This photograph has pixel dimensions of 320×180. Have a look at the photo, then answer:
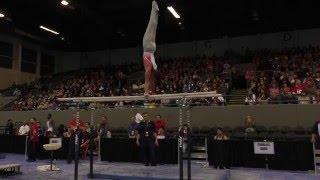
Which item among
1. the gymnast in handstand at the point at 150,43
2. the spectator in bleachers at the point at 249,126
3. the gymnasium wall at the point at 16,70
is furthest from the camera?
the gymnasium wall at the point at 16,70

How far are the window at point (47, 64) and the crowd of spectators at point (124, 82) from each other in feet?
6.13

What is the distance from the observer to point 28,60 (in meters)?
26.6

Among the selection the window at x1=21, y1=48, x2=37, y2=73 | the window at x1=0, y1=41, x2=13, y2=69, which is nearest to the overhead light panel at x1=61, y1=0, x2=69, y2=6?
the window at x1=0, y1=41, x2=13, y2=69

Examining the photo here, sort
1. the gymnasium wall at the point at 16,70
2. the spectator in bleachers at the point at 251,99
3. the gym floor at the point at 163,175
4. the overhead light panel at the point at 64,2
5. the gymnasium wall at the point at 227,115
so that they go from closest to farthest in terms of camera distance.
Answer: the gym floor at the point at 163,175
the gymnasium wall at the point at 227,115
the spectator in bleachers at the point at 251,99
the overhead light panel at the point at 64,2
the gymnasium wall at the point at 16,70

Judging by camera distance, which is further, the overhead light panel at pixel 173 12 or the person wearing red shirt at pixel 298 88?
the overhead light panel at pixel 173 12

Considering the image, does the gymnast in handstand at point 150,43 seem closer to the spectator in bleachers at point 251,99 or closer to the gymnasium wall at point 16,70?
the spectator in bleachers at point 251,99

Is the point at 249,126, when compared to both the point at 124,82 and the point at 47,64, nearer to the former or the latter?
the point at 124,82

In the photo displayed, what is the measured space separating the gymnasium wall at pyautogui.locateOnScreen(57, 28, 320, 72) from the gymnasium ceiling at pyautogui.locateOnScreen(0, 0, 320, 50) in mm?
585

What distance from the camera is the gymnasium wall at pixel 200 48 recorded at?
22.5 meters

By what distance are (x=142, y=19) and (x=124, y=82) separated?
412cm

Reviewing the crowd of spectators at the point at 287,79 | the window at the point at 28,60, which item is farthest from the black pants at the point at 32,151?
the window at the point at 28,60

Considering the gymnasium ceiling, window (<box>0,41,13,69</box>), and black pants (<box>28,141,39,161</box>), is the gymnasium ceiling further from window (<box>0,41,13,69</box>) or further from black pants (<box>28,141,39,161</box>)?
black pants (<box>28,141,39,161</box>)

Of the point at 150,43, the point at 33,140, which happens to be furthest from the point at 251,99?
the point at 33,140

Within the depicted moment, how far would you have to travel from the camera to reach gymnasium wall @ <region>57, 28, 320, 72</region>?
885 inches
